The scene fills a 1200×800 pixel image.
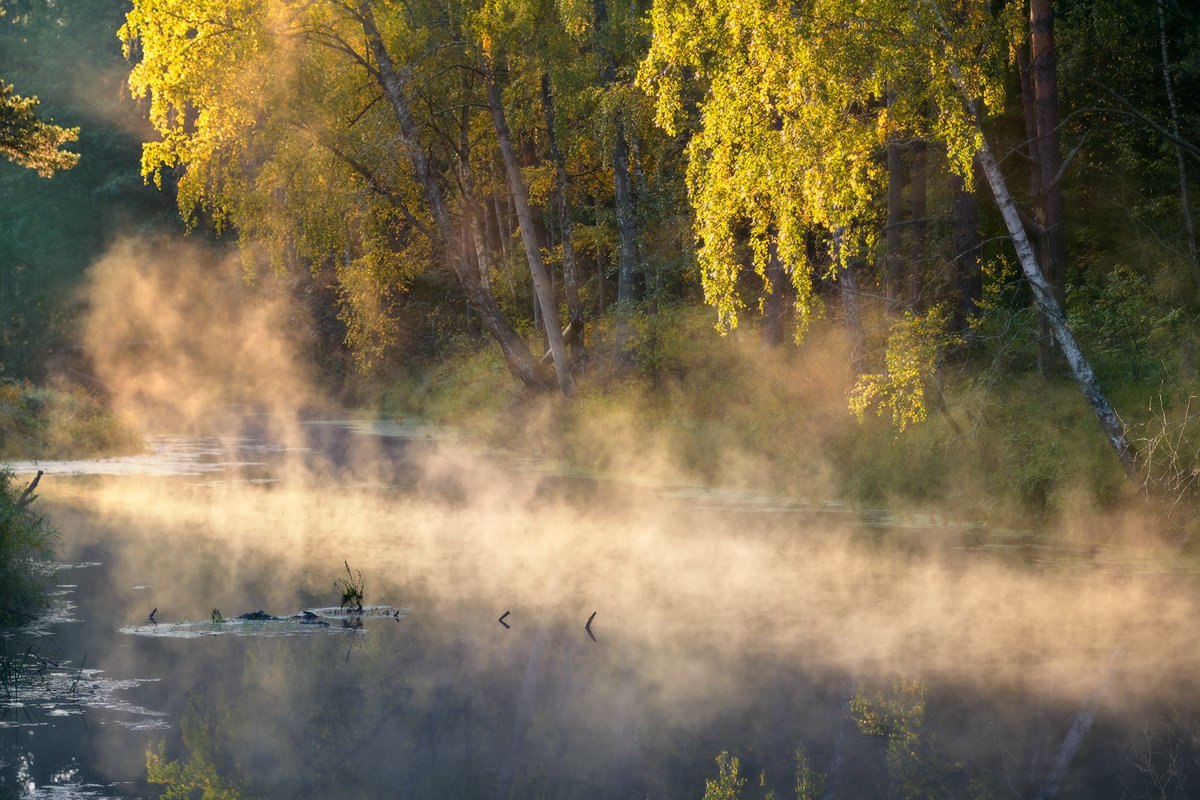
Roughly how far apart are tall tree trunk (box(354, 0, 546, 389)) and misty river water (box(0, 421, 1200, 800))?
10.1 metres

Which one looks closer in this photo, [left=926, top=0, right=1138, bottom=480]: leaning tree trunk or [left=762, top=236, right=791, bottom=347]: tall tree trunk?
[left=926, top=0, right=1138, bottom=480]: leaning tree trunk

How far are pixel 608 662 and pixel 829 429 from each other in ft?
36.4

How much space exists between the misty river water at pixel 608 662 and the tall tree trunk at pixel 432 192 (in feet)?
33.0

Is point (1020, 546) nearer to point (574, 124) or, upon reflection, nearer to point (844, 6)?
point (844, 6)

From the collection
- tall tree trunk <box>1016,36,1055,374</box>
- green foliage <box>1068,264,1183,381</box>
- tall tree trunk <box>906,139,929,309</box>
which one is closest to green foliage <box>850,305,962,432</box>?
tall tree trunk <box>1016,36,1055,374</box>

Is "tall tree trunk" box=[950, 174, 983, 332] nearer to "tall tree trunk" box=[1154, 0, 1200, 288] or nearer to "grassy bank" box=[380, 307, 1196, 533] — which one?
"grassy bank" box=[380, 307, 1196, 533]

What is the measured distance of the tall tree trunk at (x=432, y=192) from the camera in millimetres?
27641

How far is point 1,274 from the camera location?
2474 inches

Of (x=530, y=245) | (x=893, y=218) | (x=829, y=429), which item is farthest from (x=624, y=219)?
(x=829, y=429)

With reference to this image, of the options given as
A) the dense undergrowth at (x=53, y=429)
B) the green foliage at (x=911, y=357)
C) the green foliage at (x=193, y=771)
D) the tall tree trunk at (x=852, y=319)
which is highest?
the tall tree trunk at (x=852, y=319)

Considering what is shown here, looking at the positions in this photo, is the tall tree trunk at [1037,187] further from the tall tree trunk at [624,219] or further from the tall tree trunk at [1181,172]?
the tall tree trunk at [624,219]

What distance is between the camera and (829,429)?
71.1 feet

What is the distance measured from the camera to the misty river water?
8.58 meters

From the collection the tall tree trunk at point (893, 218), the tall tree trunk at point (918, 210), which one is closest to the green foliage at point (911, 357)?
the tall tree trunk at point (893, 218)
